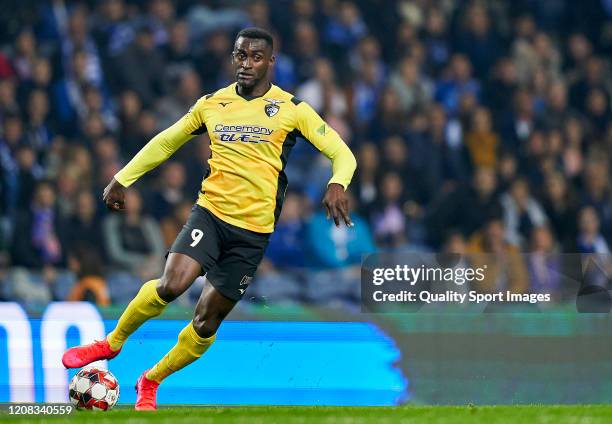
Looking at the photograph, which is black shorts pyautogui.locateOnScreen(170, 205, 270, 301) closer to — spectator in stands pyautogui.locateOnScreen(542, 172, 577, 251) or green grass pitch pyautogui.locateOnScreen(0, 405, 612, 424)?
green grass pitch pyautogui.locateOnScreen(0, 405, 612, 424)

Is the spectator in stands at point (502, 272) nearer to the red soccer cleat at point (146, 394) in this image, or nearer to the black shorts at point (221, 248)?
the black shorts at point (221, 248)

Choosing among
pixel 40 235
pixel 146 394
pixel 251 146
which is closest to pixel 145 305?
pixel 146 394

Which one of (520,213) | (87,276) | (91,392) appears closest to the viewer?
(91,392)

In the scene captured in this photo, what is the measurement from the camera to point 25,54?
1396 cm

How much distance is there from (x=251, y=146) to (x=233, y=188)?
0.87ft

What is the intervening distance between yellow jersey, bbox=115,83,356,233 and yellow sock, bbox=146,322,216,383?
2.28 ft

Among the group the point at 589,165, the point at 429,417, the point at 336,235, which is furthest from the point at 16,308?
the point at 589,165

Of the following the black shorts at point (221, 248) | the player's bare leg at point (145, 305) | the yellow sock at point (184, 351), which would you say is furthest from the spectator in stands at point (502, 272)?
the player's bare leg at point (145, 305)

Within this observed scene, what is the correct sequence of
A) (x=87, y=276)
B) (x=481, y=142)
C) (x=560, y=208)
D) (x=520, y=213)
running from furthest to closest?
(x=481, y=142) < (x=560, y=208) < (x=520, y=213) < (x=87, y=276)

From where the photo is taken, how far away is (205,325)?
25.4 feet

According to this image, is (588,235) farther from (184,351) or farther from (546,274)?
(184,351)

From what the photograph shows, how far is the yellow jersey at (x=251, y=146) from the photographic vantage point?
303 inches

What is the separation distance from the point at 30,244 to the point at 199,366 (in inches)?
164

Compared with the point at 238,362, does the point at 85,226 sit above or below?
below
